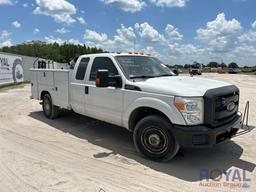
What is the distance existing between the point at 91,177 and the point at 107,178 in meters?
0.26

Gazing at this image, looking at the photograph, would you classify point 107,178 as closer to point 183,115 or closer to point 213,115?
point 183,115

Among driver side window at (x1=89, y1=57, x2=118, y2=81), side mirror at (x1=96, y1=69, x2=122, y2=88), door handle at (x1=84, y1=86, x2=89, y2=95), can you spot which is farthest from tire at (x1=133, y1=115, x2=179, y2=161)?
door handle at (x1=84, y1=86, x2=89, y2=95)

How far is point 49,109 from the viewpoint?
28.8 ft

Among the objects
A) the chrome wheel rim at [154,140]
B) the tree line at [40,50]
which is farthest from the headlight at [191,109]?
the tree line at [40,50]

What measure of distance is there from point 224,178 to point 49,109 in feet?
19.4

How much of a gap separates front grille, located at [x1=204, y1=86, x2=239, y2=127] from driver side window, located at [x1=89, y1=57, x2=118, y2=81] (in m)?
2.15

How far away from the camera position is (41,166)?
4.97m

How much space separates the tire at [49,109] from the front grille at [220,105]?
5320 mm

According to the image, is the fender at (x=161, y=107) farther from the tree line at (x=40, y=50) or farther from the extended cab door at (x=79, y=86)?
the tree line at (x=40, y=50)

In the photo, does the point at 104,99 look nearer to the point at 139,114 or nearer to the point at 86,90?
the point at 86,90

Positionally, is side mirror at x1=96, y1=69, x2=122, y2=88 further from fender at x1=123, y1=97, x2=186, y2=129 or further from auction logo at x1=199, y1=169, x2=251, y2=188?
auction logo at x1=199, y1=169, x2=251, y2=188

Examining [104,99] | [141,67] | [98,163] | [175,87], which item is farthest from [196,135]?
[104,99]

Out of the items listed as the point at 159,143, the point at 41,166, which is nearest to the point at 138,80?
the point at 159,143

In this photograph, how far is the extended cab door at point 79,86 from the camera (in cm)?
692
